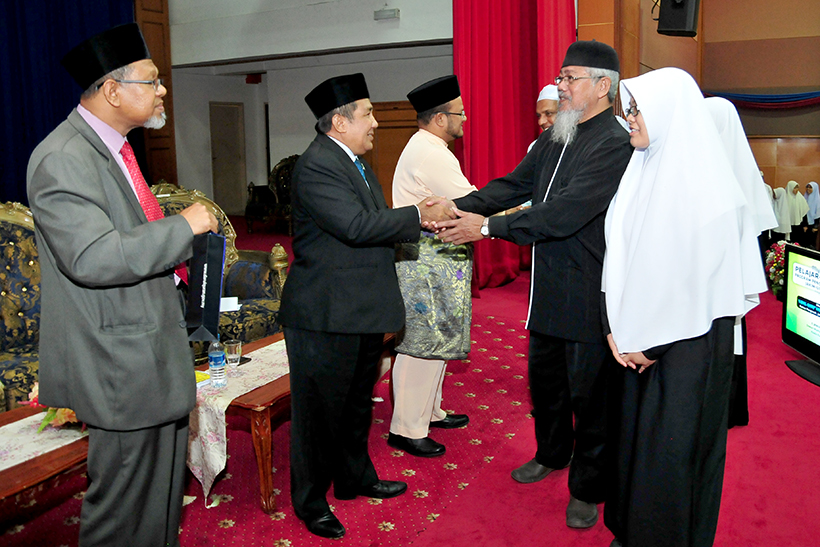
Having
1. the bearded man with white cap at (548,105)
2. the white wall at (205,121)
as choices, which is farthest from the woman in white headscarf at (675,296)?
the white wall at (205,121)

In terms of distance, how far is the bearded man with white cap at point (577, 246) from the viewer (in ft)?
7.02

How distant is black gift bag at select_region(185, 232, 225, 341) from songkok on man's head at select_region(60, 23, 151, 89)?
44cm

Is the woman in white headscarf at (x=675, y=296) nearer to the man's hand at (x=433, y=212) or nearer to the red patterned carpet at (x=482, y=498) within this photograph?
the red patterned carpet at (x=482, y=498)

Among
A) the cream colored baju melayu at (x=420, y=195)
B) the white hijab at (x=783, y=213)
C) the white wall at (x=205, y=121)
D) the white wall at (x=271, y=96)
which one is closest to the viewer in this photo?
the cream colored baju melayu at (x=420, y=195)

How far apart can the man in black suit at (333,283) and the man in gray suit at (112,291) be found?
578 millimetres

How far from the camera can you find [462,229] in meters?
2.50

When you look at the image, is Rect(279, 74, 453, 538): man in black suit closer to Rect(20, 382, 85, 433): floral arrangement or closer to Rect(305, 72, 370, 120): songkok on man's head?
Rect(305, 72, 370, 120): songkok on man's head

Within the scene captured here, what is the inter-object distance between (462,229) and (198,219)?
1247mm

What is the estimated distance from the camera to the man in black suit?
206 centimetres

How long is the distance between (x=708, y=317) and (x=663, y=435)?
35cm

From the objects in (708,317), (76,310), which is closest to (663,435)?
(708,317)

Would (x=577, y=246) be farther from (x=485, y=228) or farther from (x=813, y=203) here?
(x=813, y=203)

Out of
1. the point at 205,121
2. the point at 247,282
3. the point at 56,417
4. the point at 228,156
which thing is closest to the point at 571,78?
the point at 56,417

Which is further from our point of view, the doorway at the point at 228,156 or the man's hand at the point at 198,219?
the doorway at the point at 228,156
